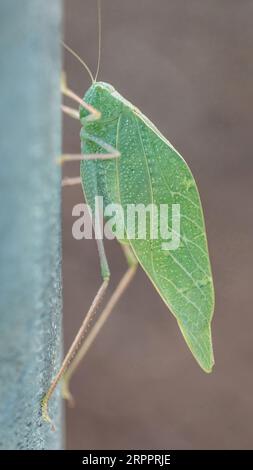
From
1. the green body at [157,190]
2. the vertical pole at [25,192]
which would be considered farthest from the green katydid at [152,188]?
the vertical pole at [25,192]

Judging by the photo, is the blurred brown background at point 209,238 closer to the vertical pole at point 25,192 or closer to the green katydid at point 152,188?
the green katydid at point 152,188

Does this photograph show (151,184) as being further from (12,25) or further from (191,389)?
(191,389)

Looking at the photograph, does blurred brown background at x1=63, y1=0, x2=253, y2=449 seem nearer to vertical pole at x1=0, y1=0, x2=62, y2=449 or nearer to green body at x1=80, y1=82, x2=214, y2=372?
green body at x1=80, y1=82, x2=214, y2=372

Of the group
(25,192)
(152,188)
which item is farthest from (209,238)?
(25,192)

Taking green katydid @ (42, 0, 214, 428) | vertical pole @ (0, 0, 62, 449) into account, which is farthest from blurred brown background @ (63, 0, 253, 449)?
vertical pole @ (0, 0, 62, 449)
